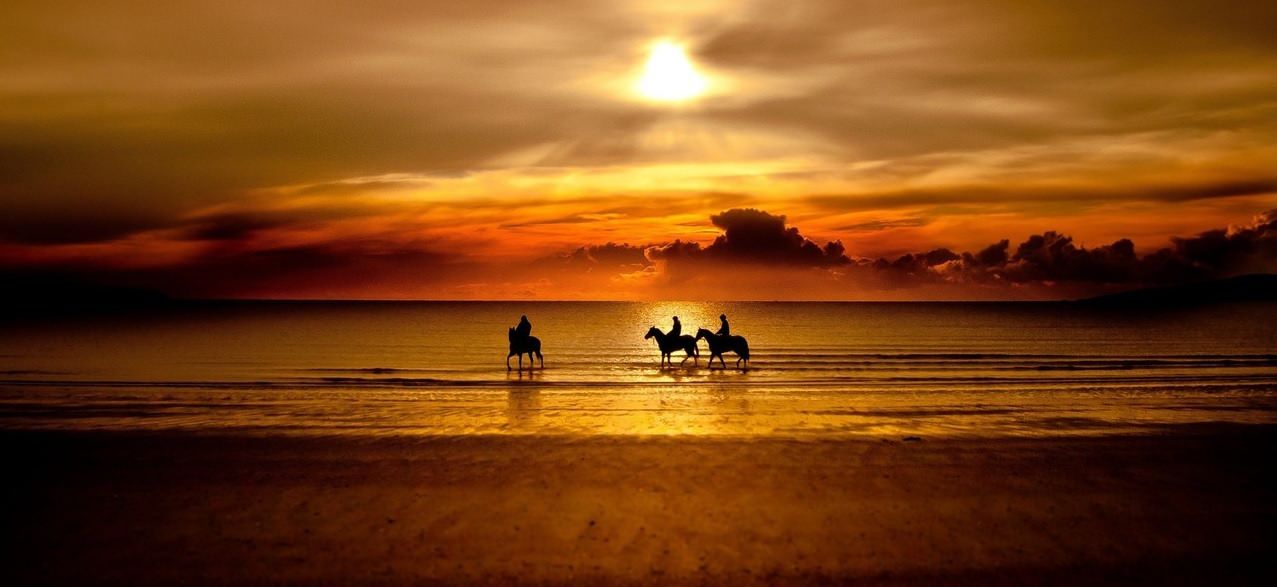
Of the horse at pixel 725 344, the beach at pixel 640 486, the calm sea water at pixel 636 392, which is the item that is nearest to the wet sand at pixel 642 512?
the beach at pixel 640 486

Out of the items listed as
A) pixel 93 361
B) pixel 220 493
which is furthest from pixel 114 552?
pixel 93 361

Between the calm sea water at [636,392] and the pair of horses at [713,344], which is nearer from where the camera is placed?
the calm sea water at [636,392]

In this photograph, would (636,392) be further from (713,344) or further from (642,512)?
(642,512)

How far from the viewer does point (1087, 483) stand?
1277 cm

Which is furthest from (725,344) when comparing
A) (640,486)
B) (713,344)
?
(640,486)

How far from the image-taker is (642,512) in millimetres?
11188

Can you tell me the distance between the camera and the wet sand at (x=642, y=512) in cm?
916

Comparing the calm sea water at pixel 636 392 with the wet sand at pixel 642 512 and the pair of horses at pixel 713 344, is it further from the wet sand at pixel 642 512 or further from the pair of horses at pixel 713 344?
the wet sand at pixel 642 512

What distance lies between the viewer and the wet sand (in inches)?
360

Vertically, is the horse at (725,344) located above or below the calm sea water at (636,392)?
above

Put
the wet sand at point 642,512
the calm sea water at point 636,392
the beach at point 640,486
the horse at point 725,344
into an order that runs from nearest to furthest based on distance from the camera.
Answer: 1. the wet sand at point 642,512
2. the beach at point 640,486
3. the calm sea water at point 636,392
4. the horse at point 725,344

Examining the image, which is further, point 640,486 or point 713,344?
point 713,344

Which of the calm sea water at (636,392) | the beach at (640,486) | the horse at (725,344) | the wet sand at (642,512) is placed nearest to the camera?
the wet sand at (642,512)

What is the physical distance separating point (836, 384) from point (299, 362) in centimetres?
2650
